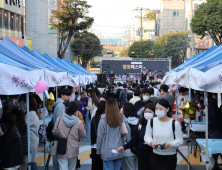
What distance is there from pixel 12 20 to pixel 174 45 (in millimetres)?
45319

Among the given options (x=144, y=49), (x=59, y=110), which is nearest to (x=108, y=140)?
(x=59, y=110)

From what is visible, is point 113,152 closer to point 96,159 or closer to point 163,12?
point 96,159

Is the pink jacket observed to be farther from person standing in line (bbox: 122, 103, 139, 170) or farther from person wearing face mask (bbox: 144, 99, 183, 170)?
person wearing face mask (bbox: 144, 99, 183, 170)

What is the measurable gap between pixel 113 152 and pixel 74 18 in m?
29.1

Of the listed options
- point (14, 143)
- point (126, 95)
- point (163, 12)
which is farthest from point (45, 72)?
point (163, 12)

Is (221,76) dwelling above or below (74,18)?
below

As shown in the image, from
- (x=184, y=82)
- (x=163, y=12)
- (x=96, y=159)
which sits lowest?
(x=96, y=159)

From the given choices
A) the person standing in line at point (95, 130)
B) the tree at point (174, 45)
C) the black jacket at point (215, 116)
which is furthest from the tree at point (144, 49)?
the person standing in line at point (95, 130)

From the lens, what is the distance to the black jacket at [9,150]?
184 inches

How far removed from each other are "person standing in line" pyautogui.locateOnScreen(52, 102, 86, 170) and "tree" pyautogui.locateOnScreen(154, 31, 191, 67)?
62.3 meters

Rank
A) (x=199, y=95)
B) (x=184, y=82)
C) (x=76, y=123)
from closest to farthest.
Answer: (x=76, y=123) < (x=184, y=82) < (x=199, y=95)

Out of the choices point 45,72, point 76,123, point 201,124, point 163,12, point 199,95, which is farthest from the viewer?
point 163,12

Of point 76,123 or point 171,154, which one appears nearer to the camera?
point 171,154

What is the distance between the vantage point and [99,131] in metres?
5.08
